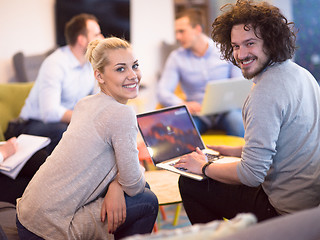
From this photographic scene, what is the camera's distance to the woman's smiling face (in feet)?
5.93

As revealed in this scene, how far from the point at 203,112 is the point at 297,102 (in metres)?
1.71

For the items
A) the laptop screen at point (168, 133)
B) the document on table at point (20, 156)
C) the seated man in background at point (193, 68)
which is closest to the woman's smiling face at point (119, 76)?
the laptop screen at point (168, 133)

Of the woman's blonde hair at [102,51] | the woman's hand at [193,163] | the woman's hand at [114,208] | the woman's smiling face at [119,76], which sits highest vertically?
the woman's blonde hair at [102,51]

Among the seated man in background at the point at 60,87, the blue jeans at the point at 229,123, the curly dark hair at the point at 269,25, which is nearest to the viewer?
the curly dark hair at the point at 269,25

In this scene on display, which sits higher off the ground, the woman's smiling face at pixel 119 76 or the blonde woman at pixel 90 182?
the woman's smiling face at pixel 119 76

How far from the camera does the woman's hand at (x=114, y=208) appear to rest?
1704mm

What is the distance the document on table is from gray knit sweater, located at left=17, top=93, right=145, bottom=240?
609mm

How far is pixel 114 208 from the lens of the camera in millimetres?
1710

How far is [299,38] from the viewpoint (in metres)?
5.70

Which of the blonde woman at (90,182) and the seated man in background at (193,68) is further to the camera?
the seated man in background at (193,68)

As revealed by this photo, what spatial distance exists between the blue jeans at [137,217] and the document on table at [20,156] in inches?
22.8

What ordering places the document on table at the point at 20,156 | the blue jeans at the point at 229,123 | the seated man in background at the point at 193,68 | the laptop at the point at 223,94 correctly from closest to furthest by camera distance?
the document on table at the point at 20,156
the laptop at the point at 223,94
the blue jeans at the point at 229,123
the seated man in background at the point at 193,68

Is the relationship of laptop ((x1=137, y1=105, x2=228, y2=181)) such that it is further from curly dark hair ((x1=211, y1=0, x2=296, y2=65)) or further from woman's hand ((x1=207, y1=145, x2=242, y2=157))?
curly dark hair ((x1=211, y1=0, x2=296, y2=65))

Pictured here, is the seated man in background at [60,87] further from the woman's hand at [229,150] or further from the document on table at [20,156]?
the woman's hand at [229,150]
